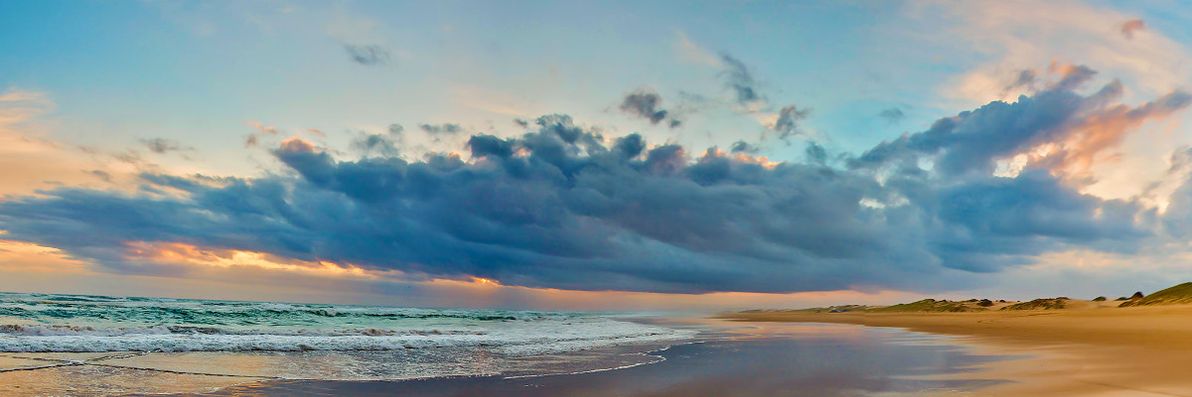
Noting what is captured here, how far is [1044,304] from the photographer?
48594 millimetres

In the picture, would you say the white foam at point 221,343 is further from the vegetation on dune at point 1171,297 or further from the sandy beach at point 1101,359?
the vegetation on dune at point 1171,297

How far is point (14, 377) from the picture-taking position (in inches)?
432

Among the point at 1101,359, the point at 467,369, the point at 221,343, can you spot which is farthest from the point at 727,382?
the point at 221,343

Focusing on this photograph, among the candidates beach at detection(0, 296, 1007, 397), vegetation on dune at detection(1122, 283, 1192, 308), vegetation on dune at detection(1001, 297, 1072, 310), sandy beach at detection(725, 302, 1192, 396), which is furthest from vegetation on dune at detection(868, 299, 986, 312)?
beach at detection(0, 296, 1007, 397)

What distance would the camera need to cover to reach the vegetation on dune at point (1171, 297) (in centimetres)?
3197

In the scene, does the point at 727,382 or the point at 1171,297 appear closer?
the point at 727,382

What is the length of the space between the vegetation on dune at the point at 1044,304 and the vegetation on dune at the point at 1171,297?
9282 mm

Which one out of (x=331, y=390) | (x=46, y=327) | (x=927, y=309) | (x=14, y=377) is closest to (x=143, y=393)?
(x=331, y=390)

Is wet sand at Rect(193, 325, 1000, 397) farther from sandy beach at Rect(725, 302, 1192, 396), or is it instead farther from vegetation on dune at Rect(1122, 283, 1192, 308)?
vegetation on dune at Rect(1122, 283, 1192, 308)

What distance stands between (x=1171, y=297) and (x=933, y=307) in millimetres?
35208

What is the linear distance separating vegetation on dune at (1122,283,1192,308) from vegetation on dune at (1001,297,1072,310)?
9282mm

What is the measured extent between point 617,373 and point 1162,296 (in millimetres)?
37975

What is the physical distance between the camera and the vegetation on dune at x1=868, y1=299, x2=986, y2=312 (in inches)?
2277

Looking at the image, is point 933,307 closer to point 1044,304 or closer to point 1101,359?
point 1044,304
